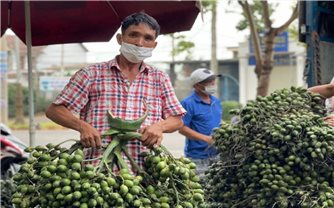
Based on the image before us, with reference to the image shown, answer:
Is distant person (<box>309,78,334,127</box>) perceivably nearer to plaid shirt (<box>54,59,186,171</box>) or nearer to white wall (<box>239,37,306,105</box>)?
plaid shirt (<box>54,59,186,171</box>)

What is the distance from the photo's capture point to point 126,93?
286 cm

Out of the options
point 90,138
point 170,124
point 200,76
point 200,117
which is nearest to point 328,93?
point 170,124

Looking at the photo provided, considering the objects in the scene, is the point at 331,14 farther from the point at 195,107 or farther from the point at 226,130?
the point at 226,130

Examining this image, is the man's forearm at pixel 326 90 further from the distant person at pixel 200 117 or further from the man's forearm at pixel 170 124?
the distant person at pixel 200 117

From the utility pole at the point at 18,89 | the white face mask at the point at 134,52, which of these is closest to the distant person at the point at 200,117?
the white face mask at the point at 134,52

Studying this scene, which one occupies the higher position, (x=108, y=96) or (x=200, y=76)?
(x=200, y=76)

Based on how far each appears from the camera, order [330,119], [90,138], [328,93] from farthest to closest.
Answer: [328,93], [330,119], [90,138]

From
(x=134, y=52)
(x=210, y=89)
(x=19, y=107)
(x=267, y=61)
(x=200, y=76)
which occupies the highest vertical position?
(x=267, y=61)

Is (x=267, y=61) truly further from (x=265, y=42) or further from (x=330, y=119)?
(x=330, y=119)

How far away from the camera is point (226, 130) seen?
321 cm

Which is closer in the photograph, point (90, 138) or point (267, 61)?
point (90, 138)

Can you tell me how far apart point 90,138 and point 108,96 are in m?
0.33

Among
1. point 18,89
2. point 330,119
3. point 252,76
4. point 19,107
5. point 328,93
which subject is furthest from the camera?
point 252,76

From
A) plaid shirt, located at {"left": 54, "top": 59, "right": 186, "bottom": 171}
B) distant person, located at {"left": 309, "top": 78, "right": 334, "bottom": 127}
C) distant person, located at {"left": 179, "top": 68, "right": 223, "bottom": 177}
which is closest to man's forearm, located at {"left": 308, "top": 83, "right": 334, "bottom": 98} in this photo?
distant person, located at {"left": 309, "top": 78, "right": 334, "bottom": 127}
